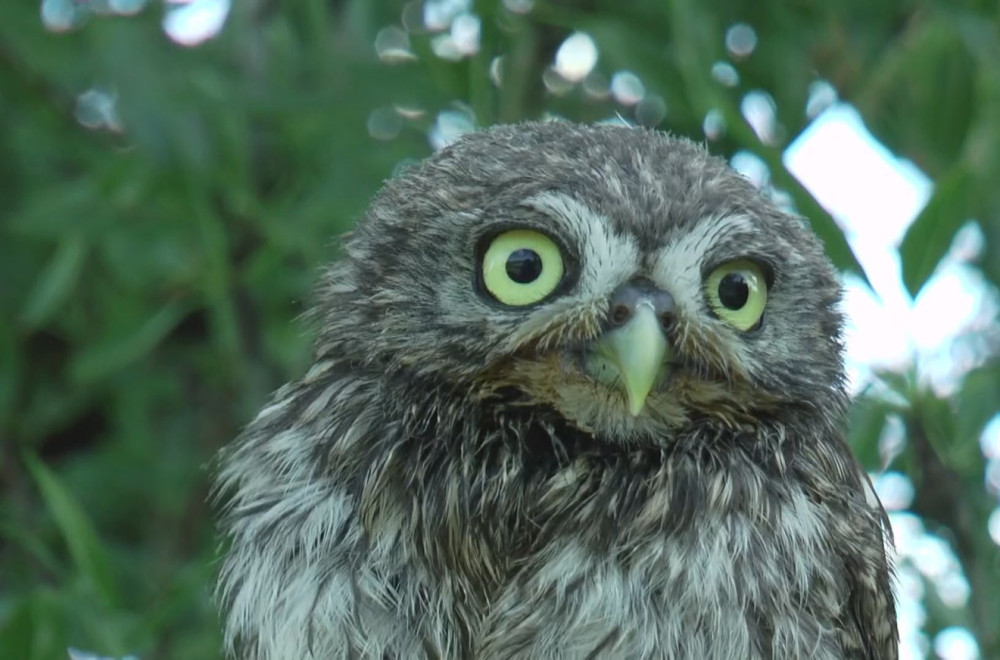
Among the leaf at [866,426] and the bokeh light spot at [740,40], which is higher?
the bokeh light spot at [740,40]

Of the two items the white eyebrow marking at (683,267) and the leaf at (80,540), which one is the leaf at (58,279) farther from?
the white eyebrow marking at (683,267)

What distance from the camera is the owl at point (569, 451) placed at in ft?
7.34

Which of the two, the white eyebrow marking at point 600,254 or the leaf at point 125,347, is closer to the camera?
the white eyebrow marking at point 600,254

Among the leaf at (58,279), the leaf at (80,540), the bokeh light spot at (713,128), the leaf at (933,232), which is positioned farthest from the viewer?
the leaf at (58,279)

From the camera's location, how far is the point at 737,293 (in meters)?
2.31

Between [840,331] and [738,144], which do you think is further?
[738,144]

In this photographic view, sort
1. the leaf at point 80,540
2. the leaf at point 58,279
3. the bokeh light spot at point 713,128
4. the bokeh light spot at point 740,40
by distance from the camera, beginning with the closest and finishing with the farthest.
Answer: the leaf at point 80,540 → the bokeh light spot at point 713,128 → the bokeh light spot at point 740,40 → the leaf at point 58,279

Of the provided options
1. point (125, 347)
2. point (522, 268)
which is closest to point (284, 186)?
point (125, 347)

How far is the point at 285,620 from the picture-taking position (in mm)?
2301

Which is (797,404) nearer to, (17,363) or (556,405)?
(556,405)

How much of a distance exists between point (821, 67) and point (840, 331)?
1.11 metres

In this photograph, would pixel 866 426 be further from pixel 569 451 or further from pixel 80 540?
pixel 80 540

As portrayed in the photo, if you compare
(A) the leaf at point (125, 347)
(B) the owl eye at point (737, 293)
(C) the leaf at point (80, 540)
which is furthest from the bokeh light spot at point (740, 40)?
(C) the leaf at point (80, 540)

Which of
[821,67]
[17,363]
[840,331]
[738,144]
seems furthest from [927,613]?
[17,363]
